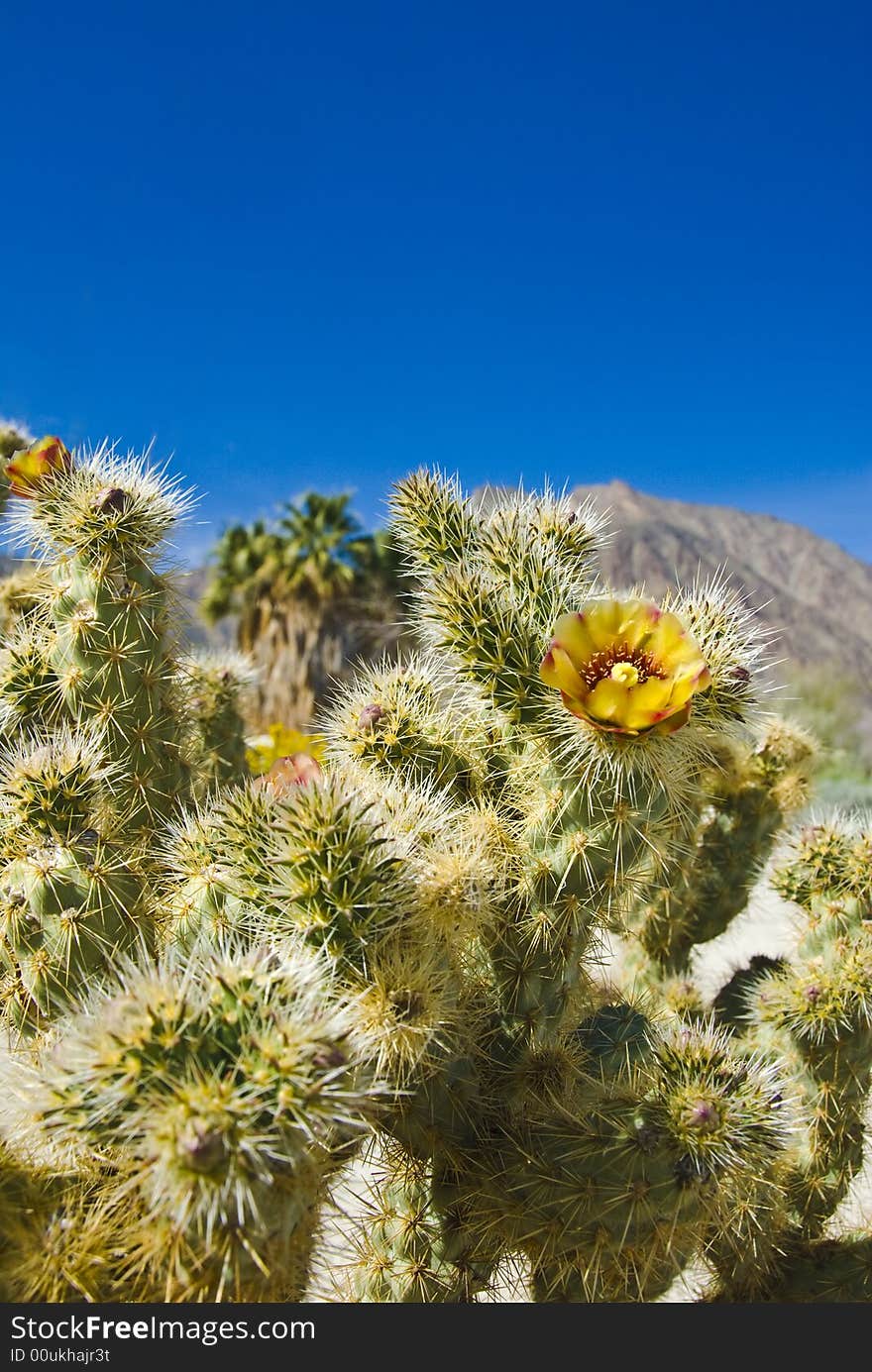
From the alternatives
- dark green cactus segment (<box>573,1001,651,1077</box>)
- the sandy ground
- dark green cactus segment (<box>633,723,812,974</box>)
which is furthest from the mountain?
dark green cactus segment (<box>573,1001,651,1077</box>)

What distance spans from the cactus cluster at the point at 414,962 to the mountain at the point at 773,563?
29.6 metres

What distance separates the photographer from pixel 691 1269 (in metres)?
3.35

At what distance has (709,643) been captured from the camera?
7.93ft

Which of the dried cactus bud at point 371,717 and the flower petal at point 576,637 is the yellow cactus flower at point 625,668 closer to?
the flower petal at point 576,637

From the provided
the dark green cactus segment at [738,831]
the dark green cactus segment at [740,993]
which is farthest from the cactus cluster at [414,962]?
the dark green cactus segment at [738,831]

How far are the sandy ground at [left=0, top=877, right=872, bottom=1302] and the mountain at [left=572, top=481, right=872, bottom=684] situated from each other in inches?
975

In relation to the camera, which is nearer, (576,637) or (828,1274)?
(576,637)

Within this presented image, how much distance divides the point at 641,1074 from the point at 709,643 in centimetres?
105

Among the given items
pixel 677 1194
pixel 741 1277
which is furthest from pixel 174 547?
pixel 741 1277

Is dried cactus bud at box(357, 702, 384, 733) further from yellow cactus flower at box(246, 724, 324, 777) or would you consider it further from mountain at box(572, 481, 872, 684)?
mountain at box(572, 481, 872, 684)

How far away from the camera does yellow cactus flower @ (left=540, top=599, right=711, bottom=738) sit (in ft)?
6.07

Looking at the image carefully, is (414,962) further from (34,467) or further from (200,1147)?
(34,467)

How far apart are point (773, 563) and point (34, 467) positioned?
54.4m

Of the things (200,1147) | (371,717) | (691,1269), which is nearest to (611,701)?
(371,717)
